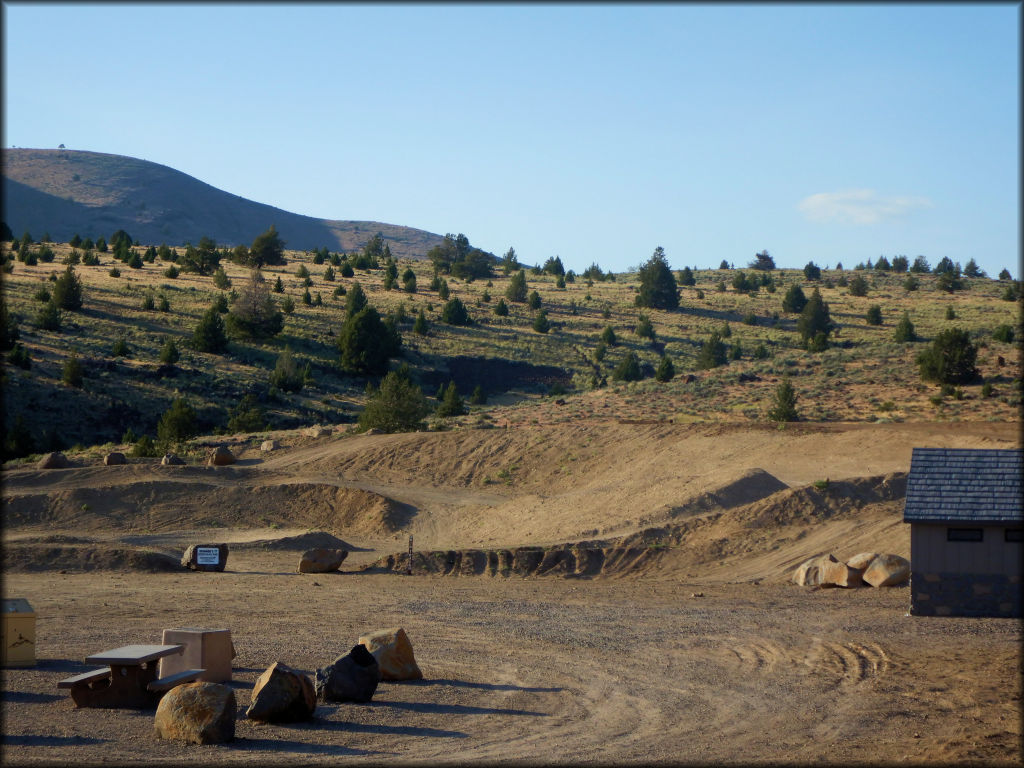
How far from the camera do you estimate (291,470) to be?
124 feet

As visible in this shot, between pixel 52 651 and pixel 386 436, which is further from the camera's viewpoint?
pixel 386 436

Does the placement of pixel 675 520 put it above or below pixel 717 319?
below

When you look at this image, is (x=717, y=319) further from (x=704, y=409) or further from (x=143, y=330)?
(x=143, y=330)

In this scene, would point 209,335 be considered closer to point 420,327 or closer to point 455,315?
point 420,327

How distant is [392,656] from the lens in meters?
14.3

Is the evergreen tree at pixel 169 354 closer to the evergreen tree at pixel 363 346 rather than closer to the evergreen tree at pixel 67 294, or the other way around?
the evergreen tree at pixel 363 346

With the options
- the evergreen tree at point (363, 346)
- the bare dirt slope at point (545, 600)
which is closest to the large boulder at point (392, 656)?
the bare dirt slope at point (545, 600)

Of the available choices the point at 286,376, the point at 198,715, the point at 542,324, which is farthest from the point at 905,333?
the point at 198,715

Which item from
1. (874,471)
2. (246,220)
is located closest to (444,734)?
(874,471)

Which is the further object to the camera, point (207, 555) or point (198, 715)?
point (207, 555)

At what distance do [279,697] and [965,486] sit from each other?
13875mm

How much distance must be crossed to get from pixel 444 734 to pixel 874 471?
24.6 meters

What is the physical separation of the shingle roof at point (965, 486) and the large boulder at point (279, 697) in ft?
40.2

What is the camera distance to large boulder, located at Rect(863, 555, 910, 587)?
75.4 ft
